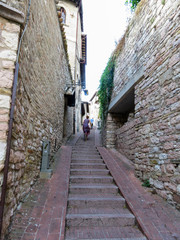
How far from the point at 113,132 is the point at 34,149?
4.68 meters

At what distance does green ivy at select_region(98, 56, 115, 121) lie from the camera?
303 inches

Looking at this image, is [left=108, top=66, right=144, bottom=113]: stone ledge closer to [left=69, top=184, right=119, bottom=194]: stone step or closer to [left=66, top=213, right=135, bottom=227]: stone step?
[left=69, top=184, right=119, bottom=194]: stone step

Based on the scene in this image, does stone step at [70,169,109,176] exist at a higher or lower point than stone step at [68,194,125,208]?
higher

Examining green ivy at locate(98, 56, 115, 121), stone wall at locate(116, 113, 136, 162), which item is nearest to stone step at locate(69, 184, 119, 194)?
stone wall at locate(116, 113, 136, 162)

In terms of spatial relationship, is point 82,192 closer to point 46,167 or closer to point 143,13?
point 46,167

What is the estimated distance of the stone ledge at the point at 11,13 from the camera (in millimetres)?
2079

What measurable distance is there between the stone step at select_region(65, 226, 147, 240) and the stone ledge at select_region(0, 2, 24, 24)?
3.08 metres

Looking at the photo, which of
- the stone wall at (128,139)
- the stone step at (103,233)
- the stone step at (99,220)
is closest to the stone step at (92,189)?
the stone step at (99,220)

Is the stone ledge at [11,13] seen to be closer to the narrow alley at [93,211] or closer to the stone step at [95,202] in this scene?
the narrow alley at [93,211]

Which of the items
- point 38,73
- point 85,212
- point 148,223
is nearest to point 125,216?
point 148,223

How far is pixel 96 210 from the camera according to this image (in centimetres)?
310

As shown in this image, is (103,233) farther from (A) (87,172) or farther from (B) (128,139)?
(B) (128,139)

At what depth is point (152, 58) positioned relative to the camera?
402 centimetres

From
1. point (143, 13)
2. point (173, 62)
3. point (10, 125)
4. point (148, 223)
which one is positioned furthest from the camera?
point (143, 13)
